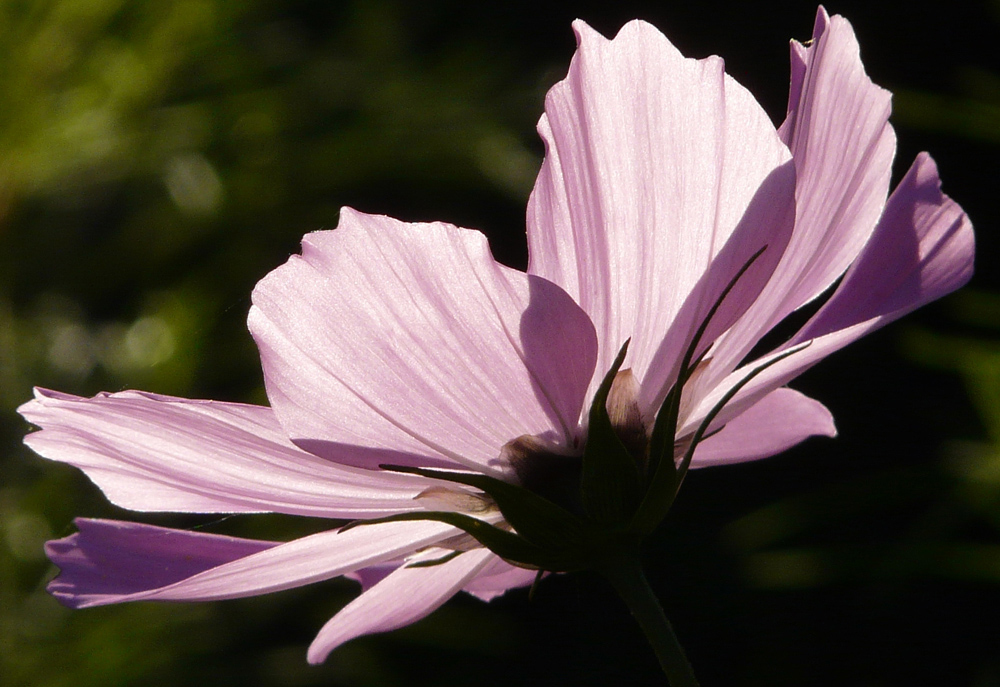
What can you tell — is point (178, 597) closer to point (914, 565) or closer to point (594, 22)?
point (914, 565)

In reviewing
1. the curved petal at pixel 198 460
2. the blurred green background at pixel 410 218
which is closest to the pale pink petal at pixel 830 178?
the curved petal at pixel 198 460

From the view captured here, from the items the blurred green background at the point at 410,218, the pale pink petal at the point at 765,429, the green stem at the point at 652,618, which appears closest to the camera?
the green stem at the point at 652,618

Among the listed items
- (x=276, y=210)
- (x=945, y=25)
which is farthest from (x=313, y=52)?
(x=945, y=25)

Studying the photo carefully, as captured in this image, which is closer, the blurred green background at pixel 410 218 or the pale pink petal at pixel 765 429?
the pale pink petal at pixel 765 429

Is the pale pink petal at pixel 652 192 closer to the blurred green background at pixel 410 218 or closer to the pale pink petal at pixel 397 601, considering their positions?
the pale pink petal at pixel 397 601

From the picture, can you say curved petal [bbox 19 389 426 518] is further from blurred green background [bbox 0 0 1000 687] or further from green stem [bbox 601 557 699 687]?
blurred green background [bbox 0 0 1000 687]

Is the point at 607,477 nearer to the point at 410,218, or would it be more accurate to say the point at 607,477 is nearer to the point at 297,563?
the point at 297,563
